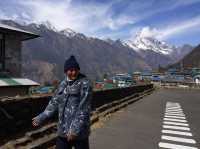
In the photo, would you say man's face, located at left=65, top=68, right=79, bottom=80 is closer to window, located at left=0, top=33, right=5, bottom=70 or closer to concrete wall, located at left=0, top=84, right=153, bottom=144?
concrete wall, located at left=0, top=84, right=153, bottom=144

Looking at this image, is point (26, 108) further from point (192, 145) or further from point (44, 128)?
point (192, 145)

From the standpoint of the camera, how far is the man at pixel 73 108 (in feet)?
16.2

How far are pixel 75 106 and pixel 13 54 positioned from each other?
18.2 metres

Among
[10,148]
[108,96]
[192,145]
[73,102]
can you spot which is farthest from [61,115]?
[108,96]

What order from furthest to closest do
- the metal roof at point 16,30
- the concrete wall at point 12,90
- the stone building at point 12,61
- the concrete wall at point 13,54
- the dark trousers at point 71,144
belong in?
the concrete wall at point 13,54 < the metal roof at point 16,30 < the stone building at point 12,61 < the concrete wall at point 12,90 < the dark trousers at point 71,144

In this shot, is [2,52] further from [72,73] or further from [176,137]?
[72,73]

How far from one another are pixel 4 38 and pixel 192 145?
14713mm

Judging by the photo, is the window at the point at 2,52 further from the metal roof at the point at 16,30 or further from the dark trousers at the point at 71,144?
the dark trousers at the point at 71,144

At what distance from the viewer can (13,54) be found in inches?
885

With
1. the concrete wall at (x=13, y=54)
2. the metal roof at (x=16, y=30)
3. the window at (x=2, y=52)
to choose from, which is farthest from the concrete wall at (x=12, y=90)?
the metal roof at (x=16, y=30)

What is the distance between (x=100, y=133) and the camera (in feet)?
36.2

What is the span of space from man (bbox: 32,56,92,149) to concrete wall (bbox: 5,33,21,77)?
56.4 ft

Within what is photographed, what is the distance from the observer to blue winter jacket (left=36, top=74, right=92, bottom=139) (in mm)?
4941

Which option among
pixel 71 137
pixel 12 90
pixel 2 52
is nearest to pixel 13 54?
pixel 2 52
